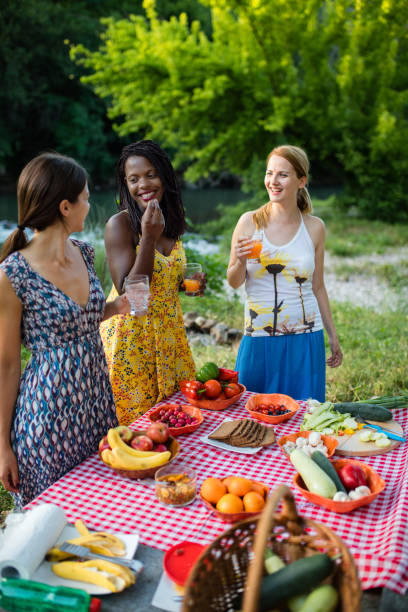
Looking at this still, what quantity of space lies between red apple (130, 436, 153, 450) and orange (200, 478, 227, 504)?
0.30m

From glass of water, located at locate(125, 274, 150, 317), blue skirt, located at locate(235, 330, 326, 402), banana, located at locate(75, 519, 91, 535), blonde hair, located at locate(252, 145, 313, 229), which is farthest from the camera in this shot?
blue skirt, located at locate(235, 330, 326, 402)

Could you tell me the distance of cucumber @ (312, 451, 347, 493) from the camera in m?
1.95

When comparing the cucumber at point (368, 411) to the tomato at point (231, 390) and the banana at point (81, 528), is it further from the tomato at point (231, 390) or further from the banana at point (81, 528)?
the banana at point (81, 528)

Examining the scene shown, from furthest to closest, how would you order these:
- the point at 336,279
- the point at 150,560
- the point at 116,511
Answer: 1. the point at 336,279
2. the point at 116,511
3. the point at 150,560

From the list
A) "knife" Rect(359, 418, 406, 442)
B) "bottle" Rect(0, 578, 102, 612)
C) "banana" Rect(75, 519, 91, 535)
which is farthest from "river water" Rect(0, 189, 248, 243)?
"bottle" Rect(0, 578, 102, 612)

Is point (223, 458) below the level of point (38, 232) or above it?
below

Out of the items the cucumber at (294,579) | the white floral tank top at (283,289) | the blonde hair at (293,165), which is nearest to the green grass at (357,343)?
the white floral tank top at (283,289)

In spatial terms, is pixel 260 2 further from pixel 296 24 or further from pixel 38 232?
pixel 38 232

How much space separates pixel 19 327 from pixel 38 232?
41cm

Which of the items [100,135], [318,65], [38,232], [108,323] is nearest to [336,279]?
[108,323]

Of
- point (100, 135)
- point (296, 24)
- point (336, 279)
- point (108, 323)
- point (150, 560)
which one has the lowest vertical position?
point (336, 279)

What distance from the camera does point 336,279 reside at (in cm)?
1052

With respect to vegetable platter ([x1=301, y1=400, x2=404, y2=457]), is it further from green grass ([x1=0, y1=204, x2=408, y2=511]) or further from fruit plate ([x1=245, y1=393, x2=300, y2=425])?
green grass ([x1=0, y1=204, x2=408, y2=511])

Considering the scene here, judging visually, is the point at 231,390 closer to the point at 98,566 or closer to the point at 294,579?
the point at 98,566
